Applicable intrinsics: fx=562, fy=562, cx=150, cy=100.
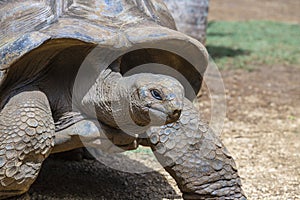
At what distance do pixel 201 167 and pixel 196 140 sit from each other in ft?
0.43

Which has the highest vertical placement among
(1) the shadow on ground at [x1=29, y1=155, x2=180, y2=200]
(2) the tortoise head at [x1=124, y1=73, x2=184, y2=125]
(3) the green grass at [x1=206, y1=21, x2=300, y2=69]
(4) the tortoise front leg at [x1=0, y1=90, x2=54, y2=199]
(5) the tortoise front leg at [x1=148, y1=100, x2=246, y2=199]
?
(2) the tortoise head at [x1=124, y1=73, x2=184, y2=125]

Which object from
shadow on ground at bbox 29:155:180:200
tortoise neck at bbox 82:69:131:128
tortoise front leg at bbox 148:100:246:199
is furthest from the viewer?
shadow on ground at bbox 29:155:180:200

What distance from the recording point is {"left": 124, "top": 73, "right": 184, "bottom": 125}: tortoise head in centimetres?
223

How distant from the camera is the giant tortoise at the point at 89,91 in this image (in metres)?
2.45

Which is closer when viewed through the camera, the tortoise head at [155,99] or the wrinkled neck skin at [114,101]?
the tortoise head at [155,99]

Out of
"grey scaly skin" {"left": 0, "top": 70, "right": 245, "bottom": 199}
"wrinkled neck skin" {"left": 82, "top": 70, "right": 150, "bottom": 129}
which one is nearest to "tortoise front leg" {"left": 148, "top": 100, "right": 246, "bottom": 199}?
"grey scaly skin" {"left": 0, "top": 70, "right": 245, "bottom": 199}

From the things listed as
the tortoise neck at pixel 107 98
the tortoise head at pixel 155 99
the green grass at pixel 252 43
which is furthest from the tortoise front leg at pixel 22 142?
the green grass at pixel 252 43

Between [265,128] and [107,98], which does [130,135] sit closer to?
[107,98]

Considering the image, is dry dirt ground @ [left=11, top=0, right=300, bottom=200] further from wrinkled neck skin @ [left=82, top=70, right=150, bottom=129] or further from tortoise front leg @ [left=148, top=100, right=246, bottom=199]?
wrinkled neck skin @ [left=82, top=70, right=150, bottom=129]

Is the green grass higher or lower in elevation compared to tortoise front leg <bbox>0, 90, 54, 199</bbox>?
lower

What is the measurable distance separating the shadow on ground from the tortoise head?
794 millimetres

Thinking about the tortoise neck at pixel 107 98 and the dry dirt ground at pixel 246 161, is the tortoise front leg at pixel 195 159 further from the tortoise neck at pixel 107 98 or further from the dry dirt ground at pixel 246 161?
the dry dirt ground at pixel 246 161

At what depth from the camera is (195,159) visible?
8.93 feet

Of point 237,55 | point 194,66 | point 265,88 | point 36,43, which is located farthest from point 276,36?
point 36,43
